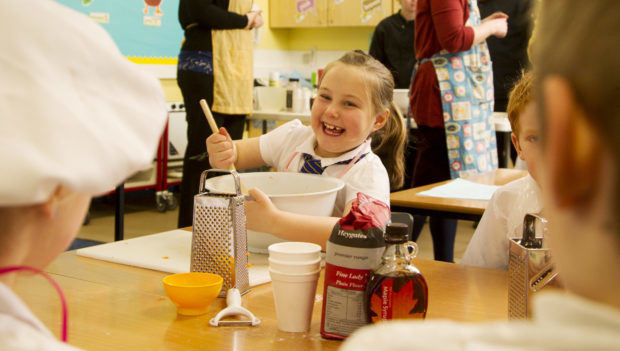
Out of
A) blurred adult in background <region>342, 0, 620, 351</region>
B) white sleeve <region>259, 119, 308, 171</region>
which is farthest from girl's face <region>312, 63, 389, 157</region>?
blurred adult in background <region>342, 0, 620, 351</region>

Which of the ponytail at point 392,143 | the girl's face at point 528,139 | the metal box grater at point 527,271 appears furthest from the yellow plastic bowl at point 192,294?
the ponytail at point 392,143

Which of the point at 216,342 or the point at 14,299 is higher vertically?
the point at 14,299

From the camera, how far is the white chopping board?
128 cm

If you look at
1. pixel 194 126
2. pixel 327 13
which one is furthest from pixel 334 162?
pixel 327 13

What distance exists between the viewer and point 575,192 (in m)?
0.35

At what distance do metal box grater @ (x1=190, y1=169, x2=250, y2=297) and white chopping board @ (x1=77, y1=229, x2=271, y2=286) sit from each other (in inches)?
2.8

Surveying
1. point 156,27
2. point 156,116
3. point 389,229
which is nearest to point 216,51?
point 156,27

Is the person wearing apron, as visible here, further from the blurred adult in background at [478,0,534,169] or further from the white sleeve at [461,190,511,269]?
the blurred adult in background at [478,0,534,169]

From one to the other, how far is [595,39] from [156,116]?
33 cm

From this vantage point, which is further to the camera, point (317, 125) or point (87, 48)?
point (317, 125)

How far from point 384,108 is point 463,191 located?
39 centimetres

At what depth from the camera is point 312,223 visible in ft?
4.51

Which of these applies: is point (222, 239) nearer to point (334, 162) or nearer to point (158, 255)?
point (158, 255)

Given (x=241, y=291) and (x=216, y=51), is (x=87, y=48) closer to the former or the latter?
(x=241, y=291)
